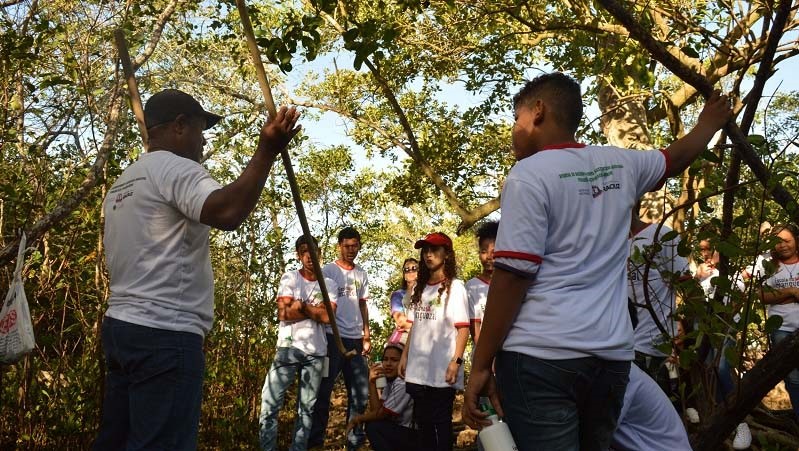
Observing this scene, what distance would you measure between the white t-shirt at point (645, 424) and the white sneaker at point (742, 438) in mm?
3876

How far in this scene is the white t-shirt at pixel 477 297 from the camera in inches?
248

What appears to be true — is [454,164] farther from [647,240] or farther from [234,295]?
[647,240]

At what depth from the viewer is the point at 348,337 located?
7.92m

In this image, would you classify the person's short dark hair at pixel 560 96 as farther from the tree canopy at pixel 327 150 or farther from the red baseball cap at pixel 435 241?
the red baseball cap at pixel 435 241

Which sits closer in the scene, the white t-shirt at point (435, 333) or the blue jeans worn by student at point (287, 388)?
the white t-shirt at point (435, 333)

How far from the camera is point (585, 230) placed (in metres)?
2.36

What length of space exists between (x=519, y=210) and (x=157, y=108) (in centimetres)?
154

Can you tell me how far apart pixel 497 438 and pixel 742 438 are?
502 cm

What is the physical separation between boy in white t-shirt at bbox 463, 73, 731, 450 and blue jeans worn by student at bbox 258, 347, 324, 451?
4.55 m

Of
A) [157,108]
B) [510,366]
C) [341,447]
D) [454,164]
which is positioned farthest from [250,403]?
[510,366]

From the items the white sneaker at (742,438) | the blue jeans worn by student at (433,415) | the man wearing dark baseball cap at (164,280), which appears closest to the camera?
the man wearing dark baseball cap at (164,280)

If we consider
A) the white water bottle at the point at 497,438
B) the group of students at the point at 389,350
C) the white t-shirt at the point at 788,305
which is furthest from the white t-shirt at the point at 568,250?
the white t-shirt at the point at 788,305

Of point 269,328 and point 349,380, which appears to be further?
point 269,328

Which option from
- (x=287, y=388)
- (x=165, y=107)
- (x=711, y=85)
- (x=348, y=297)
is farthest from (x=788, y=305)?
(x=165, y=107)
